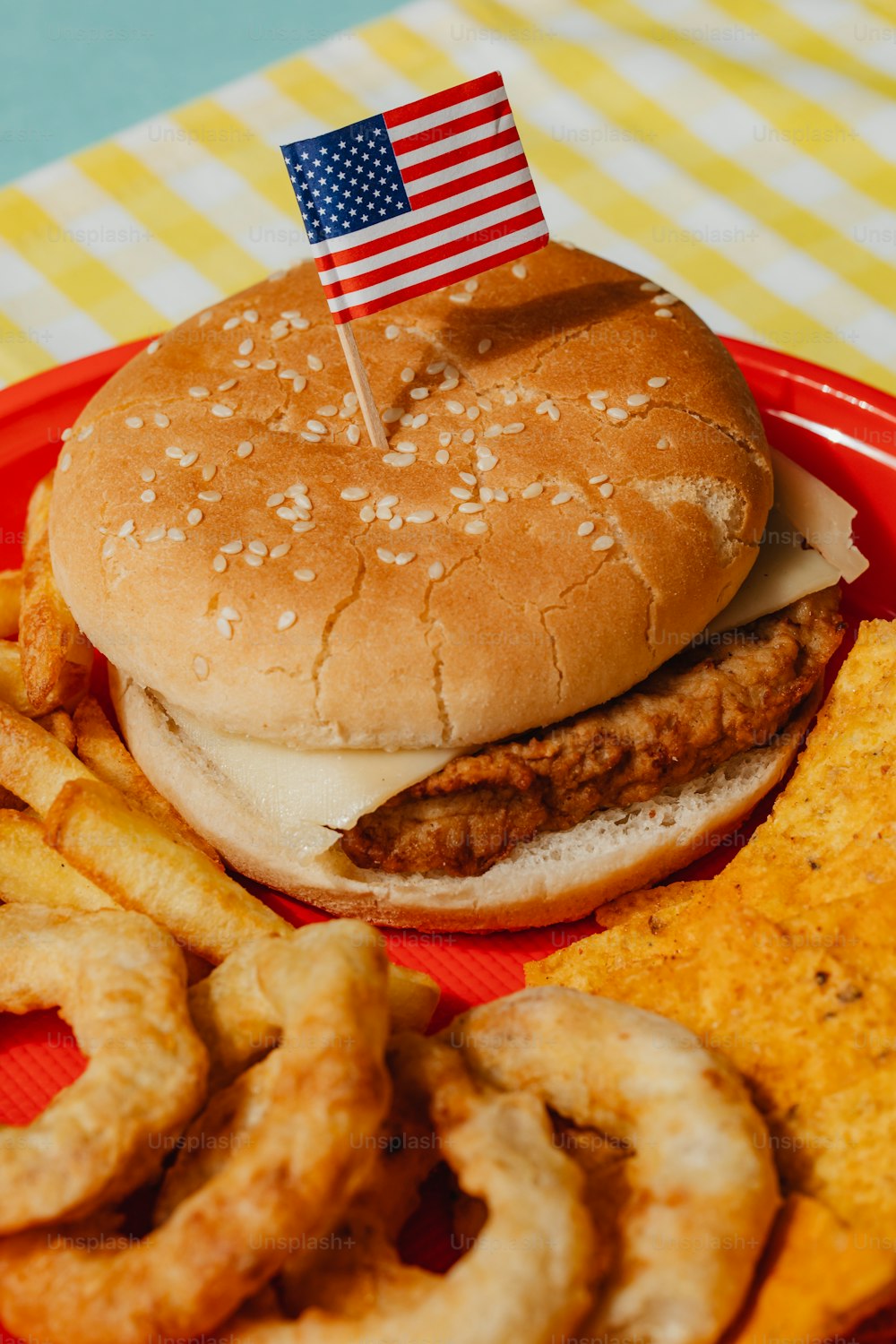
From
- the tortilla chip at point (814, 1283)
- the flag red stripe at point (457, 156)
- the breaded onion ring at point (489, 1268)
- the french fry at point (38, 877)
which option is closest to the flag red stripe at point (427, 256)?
the flag red stripe at point (457, 156)

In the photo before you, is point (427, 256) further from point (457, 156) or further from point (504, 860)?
point (504, 860)

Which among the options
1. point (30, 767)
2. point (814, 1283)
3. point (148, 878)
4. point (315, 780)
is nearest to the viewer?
point (814, 1283)

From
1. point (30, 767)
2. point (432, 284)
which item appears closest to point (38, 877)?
point (30, 767)

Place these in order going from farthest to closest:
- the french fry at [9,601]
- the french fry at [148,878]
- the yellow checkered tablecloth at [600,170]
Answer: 1. the yellow checkered tablecloth at [600,170]
2. the french fry at [9,601]
3. the french fry at [148,878]

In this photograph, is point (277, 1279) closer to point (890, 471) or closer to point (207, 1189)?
point (207, 1189)

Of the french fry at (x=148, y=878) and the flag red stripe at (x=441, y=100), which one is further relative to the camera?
the flag red stripe at (x=441, y=100)

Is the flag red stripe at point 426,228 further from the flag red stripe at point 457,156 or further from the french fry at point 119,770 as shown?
the french fry at point 119,770

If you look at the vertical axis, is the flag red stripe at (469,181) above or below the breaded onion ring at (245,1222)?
above
